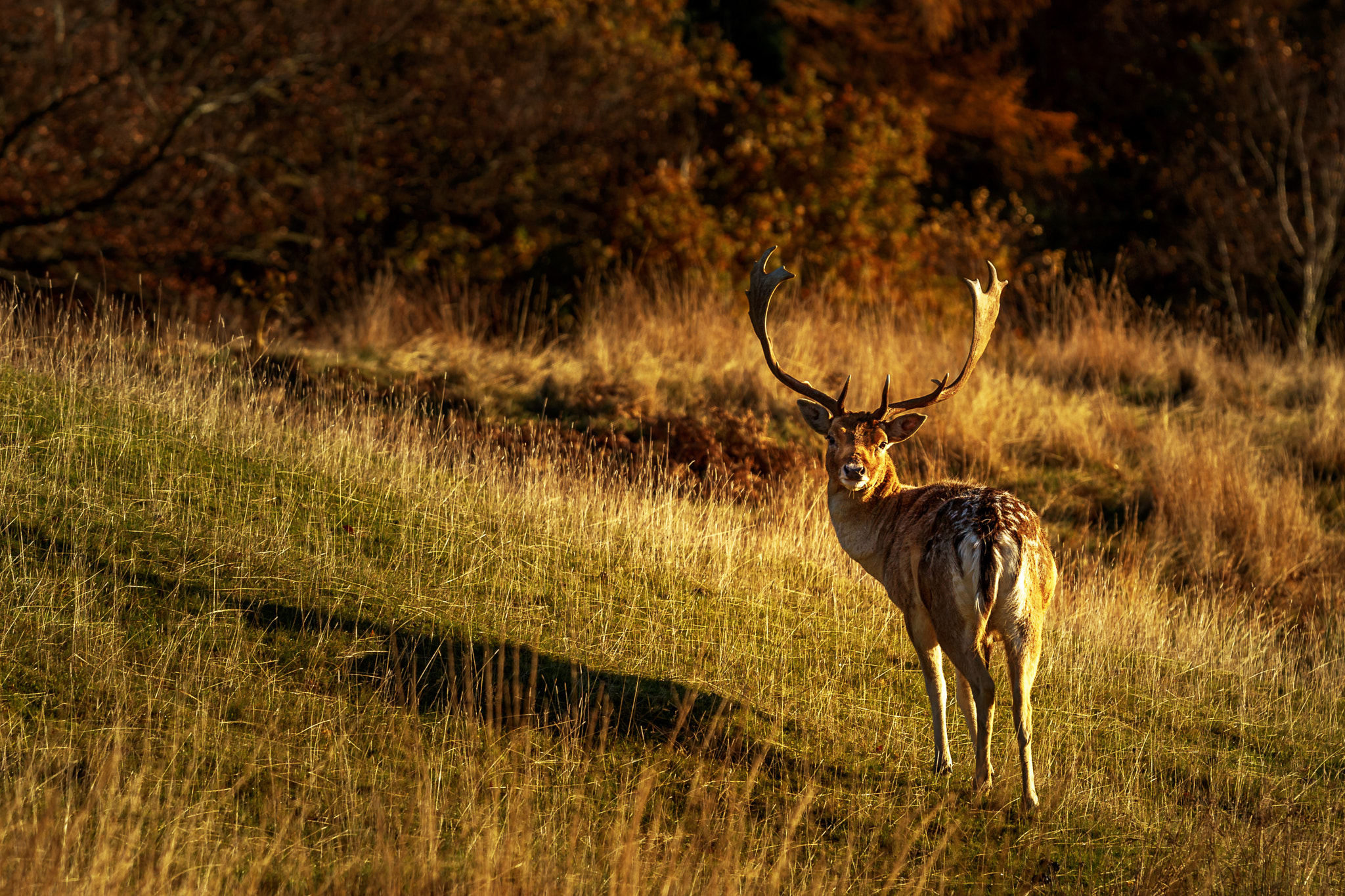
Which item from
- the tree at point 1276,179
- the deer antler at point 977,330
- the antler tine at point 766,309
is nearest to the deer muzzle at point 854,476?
the antler tine at point 766,309

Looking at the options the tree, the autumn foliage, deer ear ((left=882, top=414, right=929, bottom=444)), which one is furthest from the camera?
the tree

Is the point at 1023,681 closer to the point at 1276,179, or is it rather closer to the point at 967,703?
the point at 967,703

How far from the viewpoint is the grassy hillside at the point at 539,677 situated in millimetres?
5152

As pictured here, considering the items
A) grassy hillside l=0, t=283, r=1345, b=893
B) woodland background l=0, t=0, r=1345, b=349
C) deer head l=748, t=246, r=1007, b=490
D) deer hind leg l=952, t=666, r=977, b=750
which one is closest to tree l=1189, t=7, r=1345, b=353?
woodland background l=0, t=0, r=1345, b=349

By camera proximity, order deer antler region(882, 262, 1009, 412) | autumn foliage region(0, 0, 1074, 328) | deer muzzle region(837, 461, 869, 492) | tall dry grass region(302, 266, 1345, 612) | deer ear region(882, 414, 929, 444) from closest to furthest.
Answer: deer muzzle region(837, 461, 869, 492), deer ear region(882, 414, 929, 444), deer antler region(882, 262, 1009, 412), tall dry grass region(302, 266, 1345, 612), autumn foliage region(0, 0, 1074, 328)

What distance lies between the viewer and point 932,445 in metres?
12.2

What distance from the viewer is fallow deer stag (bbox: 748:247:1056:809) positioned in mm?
5504

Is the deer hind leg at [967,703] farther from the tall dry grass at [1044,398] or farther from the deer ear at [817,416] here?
the tall dry grass at [1044,398]

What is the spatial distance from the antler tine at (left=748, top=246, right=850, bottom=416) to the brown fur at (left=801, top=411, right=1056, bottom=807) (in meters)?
0.63

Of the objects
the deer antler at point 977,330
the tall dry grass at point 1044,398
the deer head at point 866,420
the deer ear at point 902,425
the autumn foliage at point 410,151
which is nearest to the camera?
the deer head at point 866,420

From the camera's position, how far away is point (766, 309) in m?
7.61

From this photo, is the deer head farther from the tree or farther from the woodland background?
the tree

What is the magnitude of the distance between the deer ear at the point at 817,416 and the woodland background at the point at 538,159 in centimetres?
→ 953

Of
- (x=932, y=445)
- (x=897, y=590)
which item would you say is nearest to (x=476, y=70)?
(x=932, y=445)
